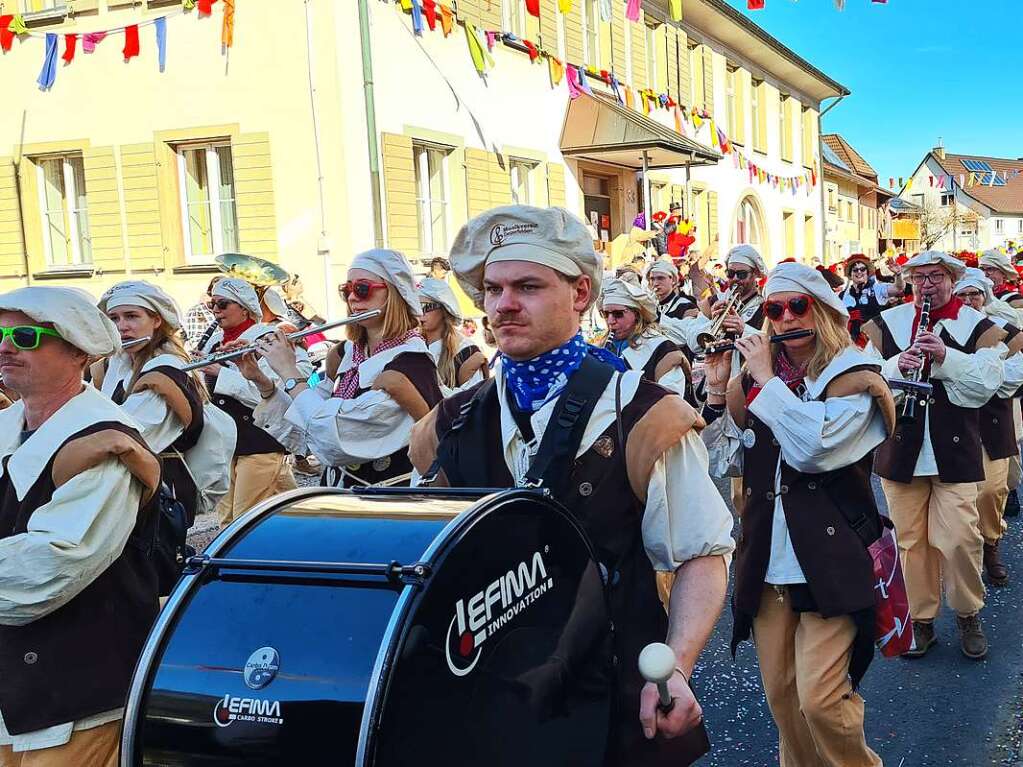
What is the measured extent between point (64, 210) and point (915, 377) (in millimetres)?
13414

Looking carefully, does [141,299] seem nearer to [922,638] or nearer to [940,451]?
[940,451]

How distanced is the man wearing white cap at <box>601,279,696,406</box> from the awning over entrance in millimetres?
11379

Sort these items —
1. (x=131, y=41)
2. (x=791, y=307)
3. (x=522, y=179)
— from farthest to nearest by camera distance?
(x=522, y=179)
(x=131, y=41)
(x=791, y=307)

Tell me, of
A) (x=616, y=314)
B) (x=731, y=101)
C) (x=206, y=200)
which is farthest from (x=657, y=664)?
(x=731, y=101)

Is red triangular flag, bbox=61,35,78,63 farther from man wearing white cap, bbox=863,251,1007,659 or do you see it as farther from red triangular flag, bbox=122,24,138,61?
man wearing white cap, bbox=863,251,1007,659

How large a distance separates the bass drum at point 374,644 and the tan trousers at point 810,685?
1455 millimetres

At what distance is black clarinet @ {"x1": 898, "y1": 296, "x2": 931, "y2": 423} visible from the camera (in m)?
4.88

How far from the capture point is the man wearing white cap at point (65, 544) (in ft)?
7.87

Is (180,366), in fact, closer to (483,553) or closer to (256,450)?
(256,450)

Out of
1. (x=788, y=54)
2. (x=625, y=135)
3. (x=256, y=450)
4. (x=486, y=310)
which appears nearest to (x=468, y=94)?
(x=625, y=135)

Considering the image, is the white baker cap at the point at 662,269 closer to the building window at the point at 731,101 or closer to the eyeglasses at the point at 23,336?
the eyeglasses at the point at 23,336

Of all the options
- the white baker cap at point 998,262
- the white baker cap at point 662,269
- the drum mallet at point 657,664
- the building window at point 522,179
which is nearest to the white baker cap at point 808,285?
the drum mallet at point 657,664

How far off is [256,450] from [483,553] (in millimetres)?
4565

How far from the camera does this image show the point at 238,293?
20.3 ft
